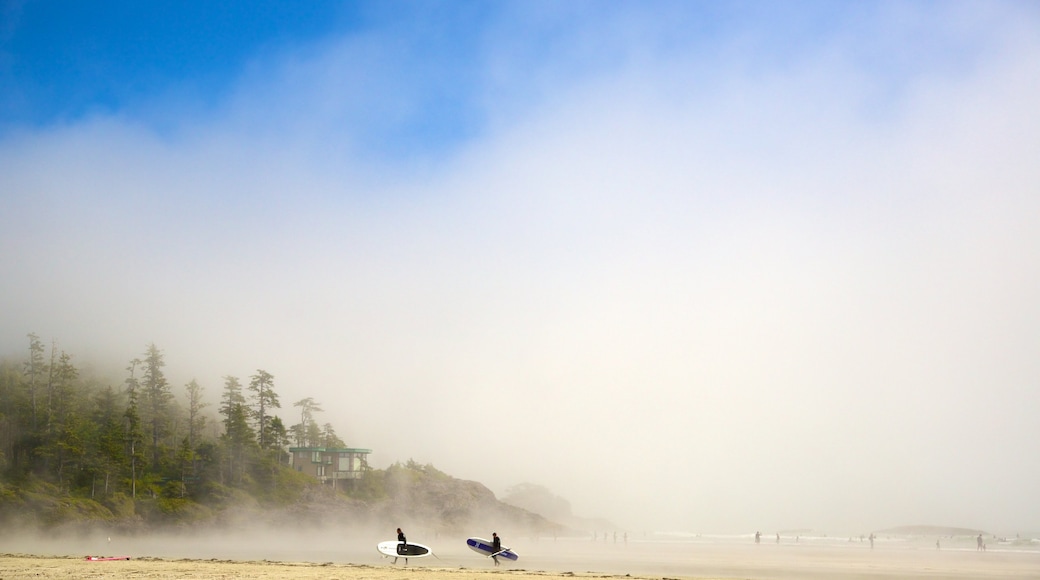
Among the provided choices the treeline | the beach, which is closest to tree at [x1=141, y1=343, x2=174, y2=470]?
the treeline

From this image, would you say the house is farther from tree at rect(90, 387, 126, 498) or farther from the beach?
the beach

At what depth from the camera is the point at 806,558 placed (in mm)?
59750

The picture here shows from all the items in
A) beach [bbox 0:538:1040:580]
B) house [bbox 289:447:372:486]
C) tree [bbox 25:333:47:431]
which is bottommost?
beach [bbox 0:538:1040:580]

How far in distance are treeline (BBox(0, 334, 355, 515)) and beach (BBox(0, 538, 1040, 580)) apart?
37.9 m

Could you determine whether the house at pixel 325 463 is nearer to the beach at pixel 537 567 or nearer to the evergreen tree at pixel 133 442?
the evergreen tree at pixel 133 442

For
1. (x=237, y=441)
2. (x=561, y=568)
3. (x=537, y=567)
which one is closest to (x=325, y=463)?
(x=237, y=441)

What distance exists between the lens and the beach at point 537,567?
36.3 meters

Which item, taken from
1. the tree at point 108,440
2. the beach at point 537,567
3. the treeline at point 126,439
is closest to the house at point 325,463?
the treeline at point 126,439

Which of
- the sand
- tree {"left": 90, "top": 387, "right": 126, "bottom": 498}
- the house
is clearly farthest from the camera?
the house

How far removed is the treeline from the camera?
3287 inches

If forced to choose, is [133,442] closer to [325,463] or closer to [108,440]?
[108,440]

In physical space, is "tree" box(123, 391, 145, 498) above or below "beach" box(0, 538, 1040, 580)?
above

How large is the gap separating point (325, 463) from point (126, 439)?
89.7ft

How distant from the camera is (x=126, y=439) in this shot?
287ft
